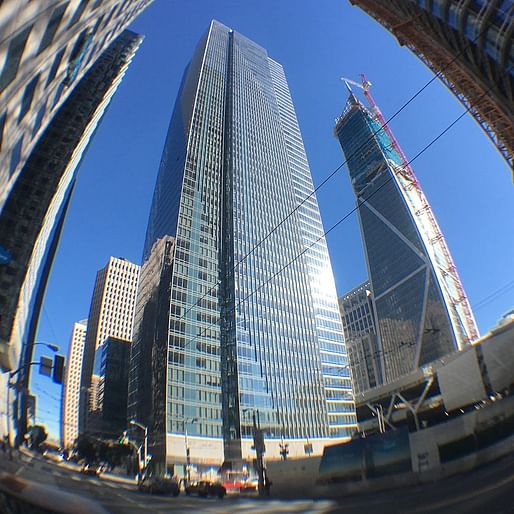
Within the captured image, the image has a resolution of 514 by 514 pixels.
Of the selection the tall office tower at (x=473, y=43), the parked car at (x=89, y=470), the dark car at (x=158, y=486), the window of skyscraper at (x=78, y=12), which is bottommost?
the dark car at (x=158, y=486)

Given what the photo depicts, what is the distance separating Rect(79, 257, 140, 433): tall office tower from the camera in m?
2.59

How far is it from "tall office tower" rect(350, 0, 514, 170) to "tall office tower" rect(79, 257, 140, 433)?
512 cm

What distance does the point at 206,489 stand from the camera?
1.60 metres

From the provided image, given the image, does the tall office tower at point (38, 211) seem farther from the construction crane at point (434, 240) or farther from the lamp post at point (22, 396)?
the construction crane at point (434, 240)

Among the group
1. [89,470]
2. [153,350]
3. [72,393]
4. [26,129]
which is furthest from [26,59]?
[89,470]

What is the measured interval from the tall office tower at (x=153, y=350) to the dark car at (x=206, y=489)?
0.44 meters

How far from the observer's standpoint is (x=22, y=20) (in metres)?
2.54

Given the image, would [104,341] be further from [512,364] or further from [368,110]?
[368,110]

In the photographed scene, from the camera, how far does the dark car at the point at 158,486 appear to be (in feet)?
5.24

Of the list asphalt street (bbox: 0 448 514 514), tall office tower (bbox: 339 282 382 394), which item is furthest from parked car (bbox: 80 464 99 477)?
tall office tower (bbox: 339 282 382 394)

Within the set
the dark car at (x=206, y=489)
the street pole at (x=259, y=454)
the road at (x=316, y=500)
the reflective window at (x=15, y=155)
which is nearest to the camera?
the road at (x=316, y=500)

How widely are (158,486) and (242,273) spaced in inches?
488

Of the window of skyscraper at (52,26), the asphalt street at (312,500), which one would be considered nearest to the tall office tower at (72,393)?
the asphalt street at (312,500)

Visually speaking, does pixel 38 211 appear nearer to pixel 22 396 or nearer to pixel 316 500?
pixel 22 396
